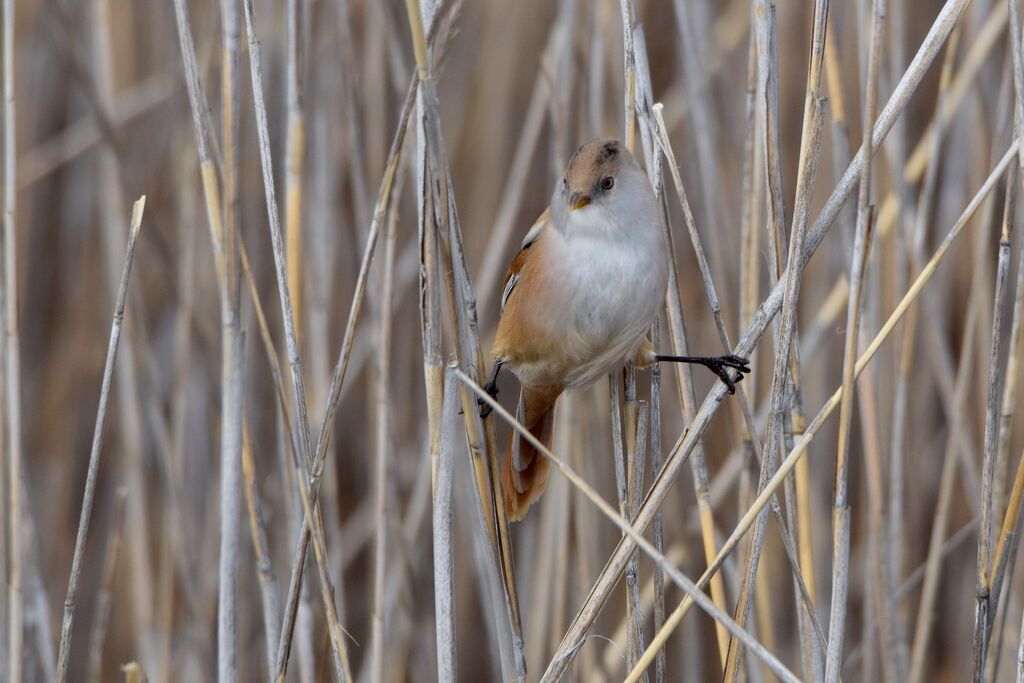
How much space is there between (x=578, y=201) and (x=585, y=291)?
0.13 metres

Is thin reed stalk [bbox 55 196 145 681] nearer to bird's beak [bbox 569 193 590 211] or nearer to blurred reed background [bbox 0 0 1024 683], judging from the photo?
blurred reed background [bbox 0 0 1024 683]

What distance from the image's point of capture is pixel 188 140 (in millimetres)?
2111

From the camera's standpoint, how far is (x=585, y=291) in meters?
1.51

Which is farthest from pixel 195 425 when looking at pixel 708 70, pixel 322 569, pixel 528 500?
pixel 708 70

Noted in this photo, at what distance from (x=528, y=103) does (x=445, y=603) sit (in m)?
1.66

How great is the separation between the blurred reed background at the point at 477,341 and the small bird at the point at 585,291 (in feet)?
0.22

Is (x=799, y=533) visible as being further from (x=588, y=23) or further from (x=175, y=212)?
(x=175, y=212)

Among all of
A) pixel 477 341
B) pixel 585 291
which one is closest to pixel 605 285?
pixel 585 291

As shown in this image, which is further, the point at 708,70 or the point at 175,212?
the point at 175,212

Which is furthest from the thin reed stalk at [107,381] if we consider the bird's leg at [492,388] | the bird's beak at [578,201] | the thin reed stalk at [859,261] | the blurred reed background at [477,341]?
the thin reed stalk at [859,261]

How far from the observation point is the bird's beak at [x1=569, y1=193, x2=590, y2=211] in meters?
1.49

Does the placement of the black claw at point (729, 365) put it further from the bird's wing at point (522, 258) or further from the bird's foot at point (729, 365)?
the bird's wing at point (522, 258)

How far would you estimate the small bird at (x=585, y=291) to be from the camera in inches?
57.5

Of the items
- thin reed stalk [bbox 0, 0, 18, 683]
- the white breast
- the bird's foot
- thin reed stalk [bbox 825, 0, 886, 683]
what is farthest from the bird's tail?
thin reed stalk [bbox 0, 0, 18, 683]
